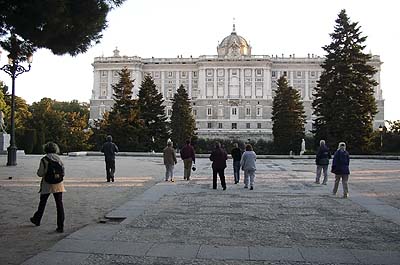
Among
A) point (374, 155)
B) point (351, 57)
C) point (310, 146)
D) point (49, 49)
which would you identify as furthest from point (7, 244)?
point (310, 146)

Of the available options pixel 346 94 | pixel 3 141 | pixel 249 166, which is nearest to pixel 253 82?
pixel 346 94

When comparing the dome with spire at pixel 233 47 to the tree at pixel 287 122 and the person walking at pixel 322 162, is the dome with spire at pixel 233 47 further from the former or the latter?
the person walking at pixel 322 162

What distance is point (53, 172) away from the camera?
8.28 metres

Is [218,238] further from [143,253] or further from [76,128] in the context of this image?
[76,128]

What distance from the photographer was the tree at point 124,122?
5312 cm

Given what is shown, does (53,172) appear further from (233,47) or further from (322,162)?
(233,47)

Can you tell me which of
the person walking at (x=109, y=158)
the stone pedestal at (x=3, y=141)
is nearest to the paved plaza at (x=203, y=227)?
the person walking at (x=109, y=158)

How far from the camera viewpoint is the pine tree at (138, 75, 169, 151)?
55625 millimetres

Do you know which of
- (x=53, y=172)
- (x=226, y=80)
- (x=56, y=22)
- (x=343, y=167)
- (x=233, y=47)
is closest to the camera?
(x=53, y=172)

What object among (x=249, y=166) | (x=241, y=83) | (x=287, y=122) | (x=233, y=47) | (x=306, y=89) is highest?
(x=233, y=47)

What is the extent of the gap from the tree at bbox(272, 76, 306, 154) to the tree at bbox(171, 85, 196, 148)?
12.7 m

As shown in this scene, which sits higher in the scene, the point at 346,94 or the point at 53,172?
the point at 346,94

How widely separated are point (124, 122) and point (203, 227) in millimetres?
46078

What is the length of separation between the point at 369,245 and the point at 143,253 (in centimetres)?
374
